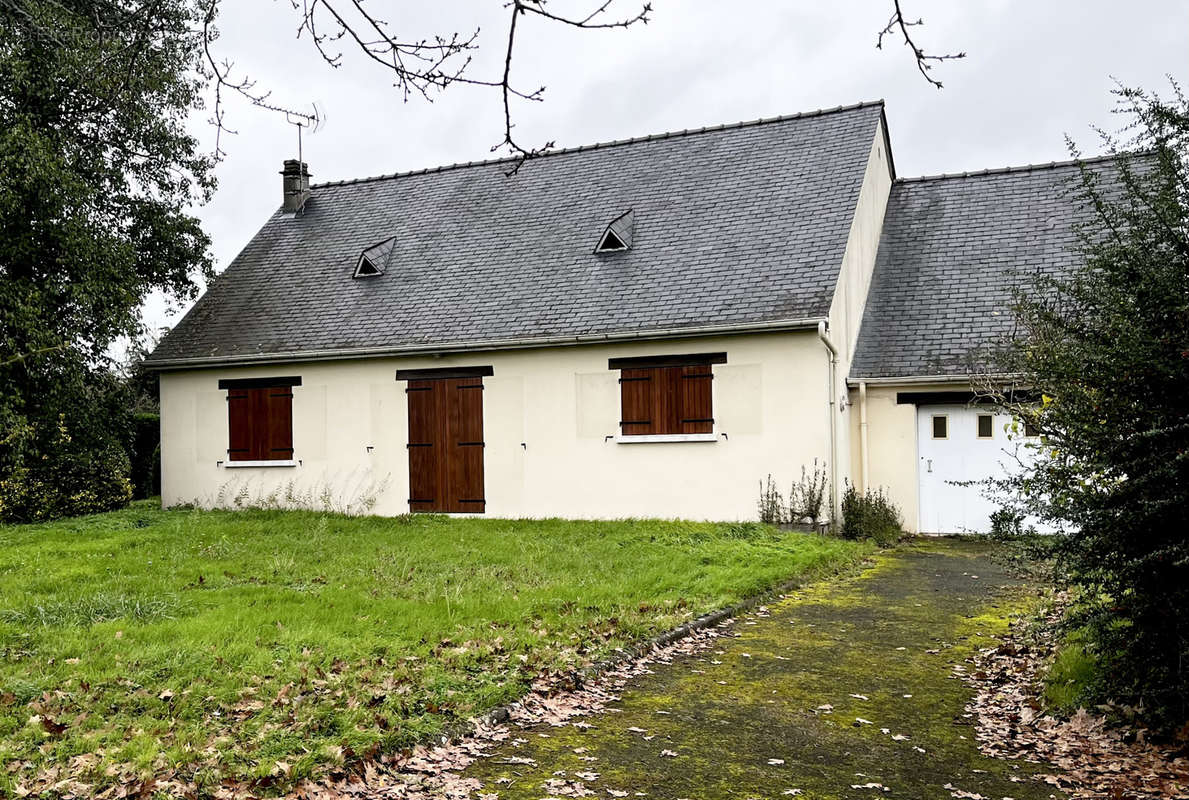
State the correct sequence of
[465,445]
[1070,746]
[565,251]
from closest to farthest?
[1070,746] < [465,445] < [565,251]

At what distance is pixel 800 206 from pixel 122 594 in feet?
34.2

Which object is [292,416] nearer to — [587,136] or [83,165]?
[83,165]

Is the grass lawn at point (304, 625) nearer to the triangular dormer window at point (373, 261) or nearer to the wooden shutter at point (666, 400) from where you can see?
the wooden shutter at point (666, 400)

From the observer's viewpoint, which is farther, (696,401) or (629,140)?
(629,140)

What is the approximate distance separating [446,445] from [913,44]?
11.6 m

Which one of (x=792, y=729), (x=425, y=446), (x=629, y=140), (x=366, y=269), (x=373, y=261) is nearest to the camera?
(x=792, y=729)

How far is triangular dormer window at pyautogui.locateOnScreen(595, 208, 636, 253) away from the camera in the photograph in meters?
14.7

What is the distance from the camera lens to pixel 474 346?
45.2 feet

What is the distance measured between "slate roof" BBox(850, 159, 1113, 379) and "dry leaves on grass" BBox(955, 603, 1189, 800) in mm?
7857

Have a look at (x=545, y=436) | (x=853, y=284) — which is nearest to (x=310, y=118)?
(x=545, y=436)

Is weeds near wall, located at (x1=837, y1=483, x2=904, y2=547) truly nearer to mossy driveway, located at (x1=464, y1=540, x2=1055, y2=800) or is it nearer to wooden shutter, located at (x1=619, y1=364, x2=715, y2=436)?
wooden shutter, located at (x1=619, y1=364, x2=715, y2=436)

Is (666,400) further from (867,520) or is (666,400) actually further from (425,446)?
(425,446)

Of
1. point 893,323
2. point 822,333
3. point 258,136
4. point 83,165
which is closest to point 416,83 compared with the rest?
point 258,136

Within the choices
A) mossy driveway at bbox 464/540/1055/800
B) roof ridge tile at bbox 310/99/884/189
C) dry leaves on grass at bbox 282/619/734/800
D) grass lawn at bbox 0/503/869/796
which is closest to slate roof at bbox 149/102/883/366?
roof ridge tile at bbox 310/99/884/189
